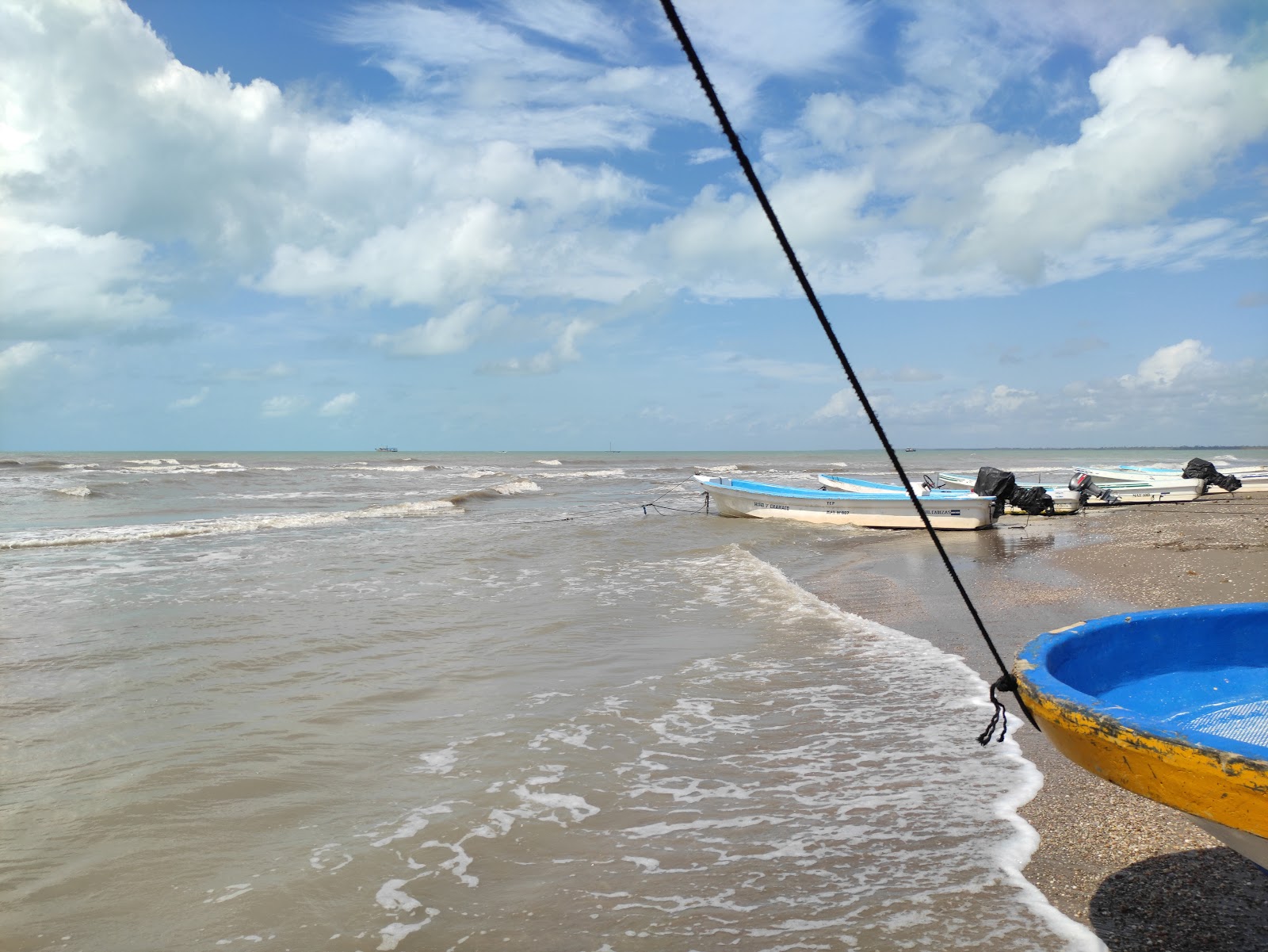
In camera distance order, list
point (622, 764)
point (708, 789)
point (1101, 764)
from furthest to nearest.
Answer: point (622, 764)
point (708, 789)
point (1101, 764)

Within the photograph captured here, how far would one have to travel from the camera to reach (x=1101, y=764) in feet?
7.57

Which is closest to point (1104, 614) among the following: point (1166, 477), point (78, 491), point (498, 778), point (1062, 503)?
point (498, 778)

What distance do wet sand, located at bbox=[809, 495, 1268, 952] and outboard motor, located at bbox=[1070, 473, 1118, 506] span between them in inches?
19.7

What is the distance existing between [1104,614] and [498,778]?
6.76 meters

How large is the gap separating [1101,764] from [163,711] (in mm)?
6087

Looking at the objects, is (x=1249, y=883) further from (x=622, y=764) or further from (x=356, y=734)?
(x=356, y=734)

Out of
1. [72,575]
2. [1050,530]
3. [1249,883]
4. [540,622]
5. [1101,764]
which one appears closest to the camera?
[1101,764]

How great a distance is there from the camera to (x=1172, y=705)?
3.16 metres

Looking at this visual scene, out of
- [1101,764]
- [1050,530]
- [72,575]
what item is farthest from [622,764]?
[1050,530]

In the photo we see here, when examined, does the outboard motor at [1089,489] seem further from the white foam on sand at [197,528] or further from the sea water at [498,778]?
the white foam on sand at [197,528]

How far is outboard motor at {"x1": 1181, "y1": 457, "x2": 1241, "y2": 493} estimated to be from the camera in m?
23.3

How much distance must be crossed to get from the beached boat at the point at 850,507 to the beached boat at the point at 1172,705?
12735 millimetres

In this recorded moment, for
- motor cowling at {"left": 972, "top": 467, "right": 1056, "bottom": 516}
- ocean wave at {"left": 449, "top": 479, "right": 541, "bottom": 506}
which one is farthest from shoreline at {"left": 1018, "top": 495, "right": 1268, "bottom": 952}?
ocean wave at {"left": 449, "top": 479, "right": 541, "bottom": 506}

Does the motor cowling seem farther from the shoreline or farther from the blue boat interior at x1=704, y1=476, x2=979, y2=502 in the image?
the shoreline
